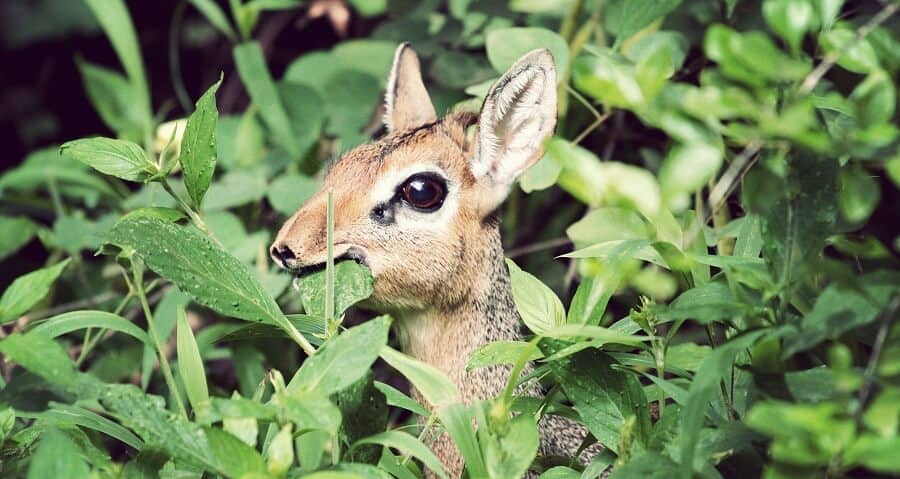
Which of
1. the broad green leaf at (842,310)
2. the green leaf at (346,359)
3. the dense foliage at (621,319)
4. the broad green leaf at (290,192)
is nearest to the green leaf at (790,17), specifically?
the dense foliage at (621,319)

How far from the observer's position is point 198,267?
1.68m

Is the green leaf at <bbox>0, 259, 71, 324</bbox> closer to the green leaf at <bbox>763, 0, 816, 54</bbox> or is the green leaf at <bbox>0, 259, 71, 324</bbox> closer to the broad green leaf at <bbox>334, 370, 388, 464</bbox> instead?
the broad green leaf at <bbox>334, 370, 388, 464</bbox>

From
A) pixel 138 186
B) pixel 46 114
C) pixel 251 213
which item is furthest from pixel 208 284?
pixel 46 114

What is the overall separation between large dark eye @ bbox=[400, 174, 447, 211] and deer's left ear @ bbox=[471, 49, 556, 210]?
0.43ft

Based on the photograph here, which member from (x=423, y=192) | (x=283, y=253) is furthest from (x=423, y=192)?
→ (x=283, y=253)

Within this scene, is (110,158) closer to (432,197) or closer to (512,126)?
(432,197)

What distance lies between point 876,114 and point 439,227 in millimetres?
1113

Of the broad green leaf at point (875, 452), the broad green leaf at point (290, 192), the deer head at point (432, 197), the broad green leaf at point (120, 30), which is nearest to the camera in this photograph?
the broad green leaf at point (875, 452)

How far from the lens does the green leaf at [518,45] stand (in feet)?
8.11

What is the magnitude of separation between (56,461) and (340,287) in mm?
600

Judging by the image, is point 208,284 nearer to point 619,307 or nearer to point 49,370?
point 49,370

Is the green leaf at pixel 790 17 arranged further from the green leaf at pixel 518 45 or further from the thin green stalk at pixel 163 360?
the green leaf at pixel 518 45

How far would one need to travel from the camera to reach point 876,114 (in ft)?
4.15

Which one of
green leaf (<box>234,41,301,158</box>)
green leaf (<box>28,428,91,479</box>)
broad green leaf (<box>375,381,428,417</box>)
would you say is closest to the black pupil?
broad green leaf (<box>375,381,428,417</box>)
